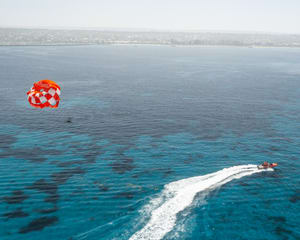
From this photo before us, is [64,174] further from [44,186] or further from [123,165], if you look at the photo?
[123,165]

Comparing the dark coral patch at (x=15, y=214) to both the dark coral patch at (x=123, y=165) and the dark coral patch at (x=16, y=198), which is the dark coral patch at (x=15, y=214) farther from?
the dark coral patch at (x=123, y=165)

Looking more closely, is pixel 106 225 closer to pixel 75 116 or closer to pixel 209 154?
pixel 209 154

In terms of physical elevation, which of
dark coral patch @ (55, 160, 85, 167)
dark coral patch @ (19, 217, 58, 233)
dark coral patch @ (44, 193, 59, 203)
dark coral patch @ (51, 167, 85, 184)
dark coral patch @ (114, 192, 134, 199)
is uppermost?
dark coral patch @ (55, 160, 85, 167)

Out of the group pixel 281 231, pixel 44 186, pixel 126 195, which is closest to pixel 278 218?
pixel 281 231

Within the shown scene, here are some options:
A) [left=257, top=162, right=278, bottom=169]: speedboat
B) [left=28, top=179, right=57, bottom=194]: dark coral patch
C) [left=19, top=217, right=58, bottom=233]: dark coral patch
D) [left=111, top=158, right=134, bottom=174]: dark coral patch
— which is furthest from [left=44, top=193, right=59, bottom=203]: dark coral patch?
Result: [left=257, top=162, right=278, bottom=169]: speedboat

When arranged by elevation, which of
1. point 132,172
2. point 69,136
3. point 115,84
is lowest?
point 132,172

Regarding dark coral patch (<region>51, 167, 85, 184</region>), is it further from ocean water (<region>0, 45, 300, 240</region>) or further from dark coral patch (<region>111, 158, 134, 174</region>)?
dark coral patch (<region>111, 158, 134, 174</region>)

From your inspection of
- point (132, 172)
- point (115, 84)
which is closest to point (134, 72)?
point (115, 84)
